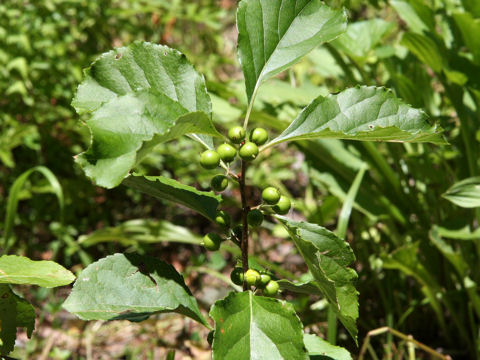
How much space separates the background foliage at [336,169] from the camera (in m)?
1.67

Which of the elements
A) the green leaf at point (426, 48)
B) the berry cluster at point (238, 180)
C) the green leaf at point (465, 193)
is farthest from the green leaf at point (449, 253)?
the berry cluster at point (238, 180)

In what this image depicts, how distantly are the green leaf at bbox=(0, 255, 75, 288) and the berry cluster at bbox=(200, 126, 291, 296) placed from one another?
0.19m

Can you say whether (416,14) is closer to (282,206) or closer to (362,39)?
(362,39)

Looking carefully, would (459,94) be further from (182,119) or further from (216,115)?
(182,119)

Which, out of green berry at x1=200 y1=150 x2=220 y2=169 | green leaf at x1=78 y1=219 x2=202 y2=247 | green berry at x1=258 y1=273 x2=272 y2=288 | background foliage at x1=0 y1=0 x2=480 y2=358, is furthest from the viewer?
green leaf at x1=78 y1=219 x2=202 y2=247

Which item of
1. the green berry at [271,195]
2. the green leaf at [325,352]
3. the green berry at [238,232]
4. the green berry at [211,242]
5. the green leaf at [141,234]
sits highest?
the green leaf at [141,234]

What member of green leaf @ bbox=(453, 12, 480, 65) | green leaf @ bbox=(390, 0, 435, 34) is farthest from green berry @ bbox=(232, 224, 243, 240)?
green leaf @ bbox=(390, 0, 435, 34)

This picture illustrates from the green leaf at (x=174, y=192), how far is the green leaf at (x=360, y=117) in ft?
0.48

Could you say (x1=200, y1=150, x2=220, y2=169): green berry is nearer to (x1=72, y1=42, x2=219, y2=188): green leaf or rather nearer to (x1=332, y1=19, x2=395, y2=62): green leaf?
(x1=72, y1=42, x2=219, y2=188): green leaf

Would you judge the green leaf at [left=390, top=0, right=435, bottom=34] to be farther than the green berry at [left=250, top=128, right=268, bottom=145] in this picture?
Yes

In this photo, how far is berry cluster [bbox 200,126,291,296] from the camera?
2.28 ft

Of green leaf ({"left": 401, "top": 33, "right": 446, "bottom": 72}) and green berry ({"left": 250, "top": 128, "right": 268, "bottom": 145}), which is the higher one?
green leaf ({"left": 401, "top": 33, "right": 446, "bottom": 72})

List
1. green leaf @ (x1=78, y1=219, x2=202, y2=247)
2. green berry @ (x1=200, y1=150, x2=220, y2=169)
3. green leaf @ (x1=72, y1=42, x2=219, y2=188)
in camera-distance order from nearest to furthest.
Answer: green leaf @ (x1=72, y1=42, x2=219, y2=188)
green berry @ (x1=200, y1=150, x2=220, y2=169)
green leaf @ (x1=78, y1=219, x2=202, y2=247)

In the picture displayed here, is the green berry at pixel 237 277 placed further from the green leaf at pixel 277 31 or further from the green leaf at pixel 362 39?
the green leaf at pixel 362 39
